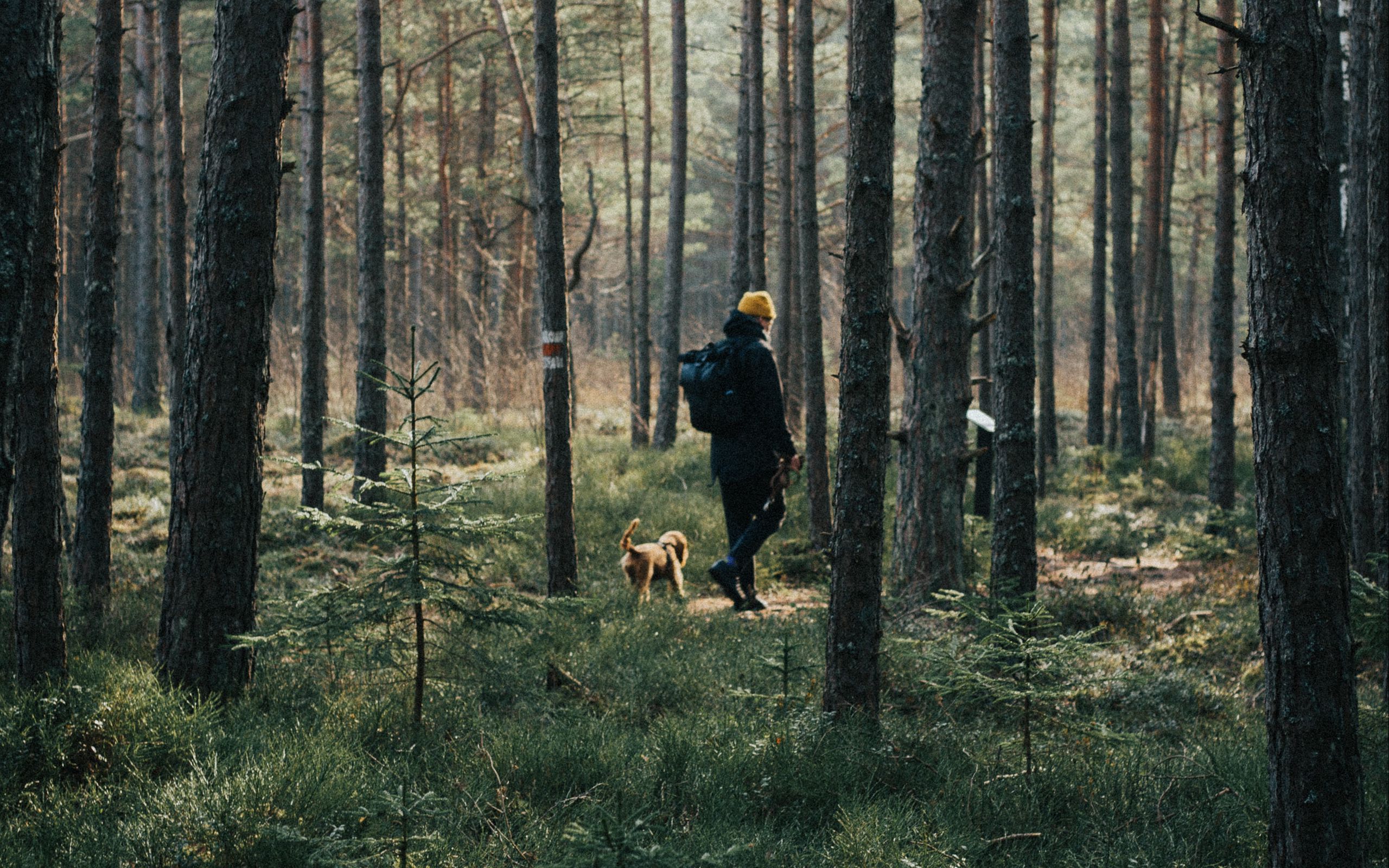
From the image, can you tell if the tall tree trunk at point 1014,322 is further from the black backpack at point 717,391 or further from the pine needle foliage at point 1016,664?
the black backpack at point 717,391

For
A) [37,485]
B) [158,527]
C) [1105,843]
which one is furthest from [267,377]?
[158,527]

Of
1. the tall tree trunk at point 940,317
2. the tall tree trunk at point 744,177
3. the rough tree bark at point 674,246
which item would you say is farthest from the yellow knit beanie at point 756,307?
the rough tree bark at point 674,246

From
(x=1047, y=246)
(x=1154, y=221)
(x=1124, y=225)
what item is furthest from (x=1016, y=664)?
(x=1154, y=221)

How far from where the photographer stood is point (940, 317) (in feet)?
25.1

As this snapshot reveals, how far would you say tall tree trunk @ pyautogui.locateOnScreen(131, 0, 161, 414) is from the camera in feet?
59.3

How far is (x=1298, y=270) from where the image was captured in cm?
315

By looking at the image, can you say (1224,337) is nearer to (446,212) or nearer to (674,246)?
(674,246)

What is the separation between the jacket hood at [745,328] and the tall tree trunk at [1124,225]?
902cm

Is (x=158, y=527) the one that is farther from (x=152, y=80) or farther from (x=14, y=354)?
(x=152, y=80)

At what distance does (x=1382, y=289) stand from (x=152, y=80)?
69.1 ft

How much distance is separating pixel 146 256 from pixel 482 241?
22.5 feet

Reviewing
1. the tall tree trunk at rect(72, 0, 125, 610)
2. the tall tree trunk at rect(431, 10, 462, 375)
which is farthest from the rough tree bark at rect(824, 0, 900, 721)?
the tall tree trunk at rect(431, 10, 462, 375)

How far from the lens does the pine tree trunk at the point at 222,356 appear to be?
488 centimetres

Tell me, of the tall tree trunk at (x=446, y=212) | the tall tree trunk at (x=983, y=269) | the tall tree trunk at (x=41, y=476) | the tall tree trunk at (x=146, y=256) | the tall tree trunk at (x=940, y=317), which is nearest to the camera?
the tall tree trunk at (x=41, y=476)
